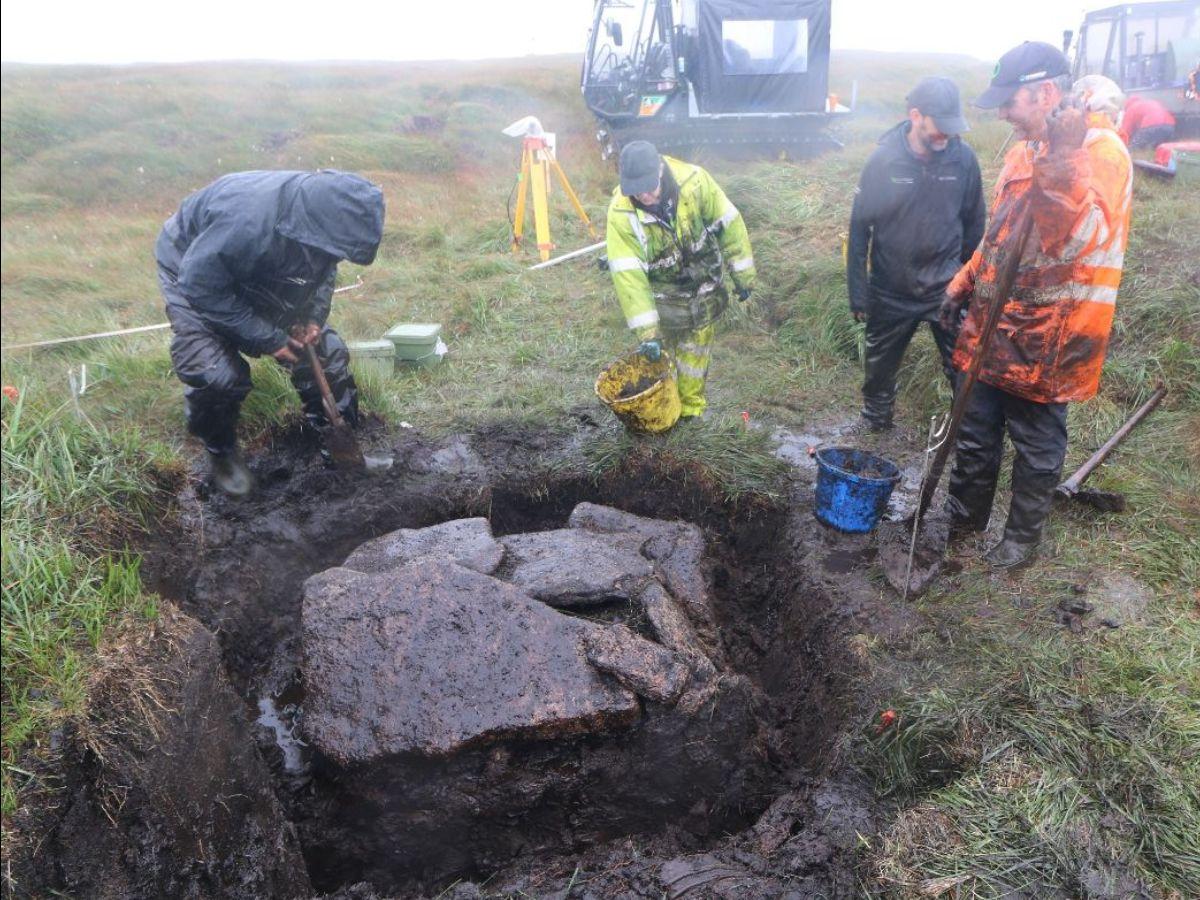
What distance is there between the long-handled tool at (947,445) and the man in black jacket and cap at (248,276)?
278 centimetres

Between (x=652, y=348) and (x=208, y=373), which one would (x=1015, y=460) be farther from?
(x=208, y=373)

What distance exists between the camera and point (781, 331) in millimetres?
5965

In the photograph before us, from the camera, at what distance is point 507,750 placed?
2.55 m

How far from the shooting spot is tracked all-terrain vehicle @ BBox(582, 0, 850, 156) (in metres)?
11.0

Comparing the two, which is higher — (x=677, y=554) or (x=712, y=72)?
(x=712, y=72)

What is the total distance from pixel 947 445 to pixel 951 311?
2.81 ft

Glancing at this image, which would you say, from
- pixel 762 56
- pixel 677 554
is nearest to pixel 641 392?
pixel 677 554

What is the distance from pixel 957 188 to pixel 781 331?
7.10 feet

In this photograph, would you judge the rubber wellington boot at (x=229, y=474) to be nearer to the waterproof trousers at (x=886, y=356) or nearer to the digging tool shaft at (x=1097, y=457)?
the waterproof trousers at (x=886, y=356)

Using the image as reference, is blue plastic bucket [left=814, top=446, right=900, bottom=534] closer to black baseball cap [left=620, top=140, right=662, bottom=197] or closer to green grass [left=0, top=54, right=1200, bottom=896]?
green grass [left=0, top=54, right=1200, bottom=896]

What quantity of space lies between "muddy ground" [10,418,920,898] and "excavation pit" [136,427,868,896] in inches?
0.6

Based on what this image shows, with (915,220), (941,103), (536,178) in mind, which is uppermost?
(941,103)

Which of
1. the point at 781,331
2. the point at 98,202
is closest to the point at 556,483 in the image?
the point at 781,331

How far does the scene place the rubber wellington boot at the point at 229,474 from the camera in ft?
13.3
